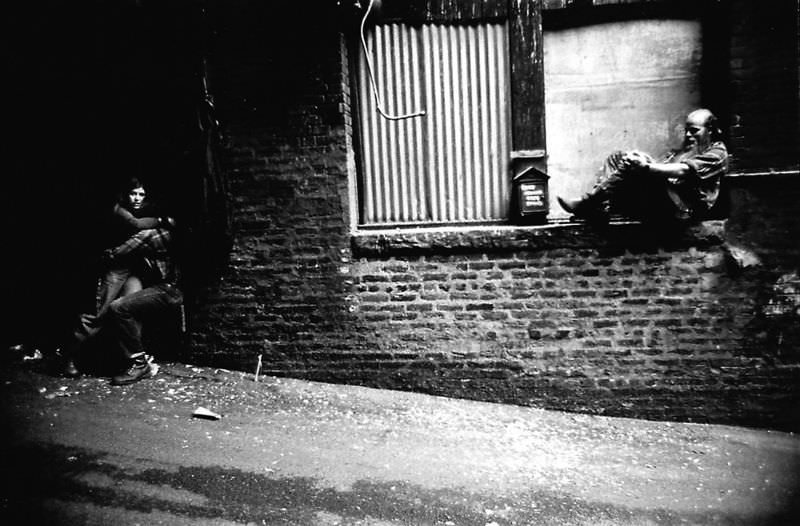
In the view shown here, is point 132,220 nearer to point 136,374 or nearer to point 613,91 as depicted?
point 136,374

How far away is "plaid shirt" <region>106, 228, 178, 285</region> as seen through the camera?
4613 millimetres

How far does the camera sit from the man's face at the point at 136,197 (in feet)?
15.4

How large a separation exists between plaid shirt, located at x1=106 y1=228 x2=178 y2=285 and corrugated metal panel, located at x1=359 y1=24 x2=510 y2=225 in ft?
6.07

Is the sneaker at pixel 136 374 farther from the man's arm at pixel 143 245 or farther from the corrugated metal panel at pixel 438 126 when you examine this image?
the corrugated metal panel at pixel 438 126

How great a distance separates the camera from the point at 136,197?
4.70 metres

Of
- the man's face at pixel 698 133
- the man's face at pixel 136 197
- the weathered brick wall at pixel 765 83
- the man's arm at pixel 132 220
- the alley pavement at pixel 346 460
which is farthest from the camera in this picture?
the man's face at pixel 136 197

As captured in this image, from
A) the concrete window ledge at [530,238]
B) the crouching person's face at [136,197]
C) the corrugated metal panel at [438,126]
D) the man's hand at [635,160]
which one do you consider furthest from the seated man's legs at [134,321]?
the man's hand at [635,160]

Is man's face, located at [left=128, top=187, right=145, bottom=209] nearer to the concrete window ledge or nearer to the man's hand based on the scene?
the concrete window ledge

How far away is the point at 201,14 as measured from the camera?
4.69m

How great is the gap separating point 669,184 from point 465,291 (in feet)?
6.30

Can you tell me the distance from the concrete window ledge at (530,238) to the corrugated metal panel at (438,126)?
0.32 m

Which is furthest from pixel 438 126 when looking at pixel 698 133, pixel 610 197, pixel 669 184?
pixel 698 133

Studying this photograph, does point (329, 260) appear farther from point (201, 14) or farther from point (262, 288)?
point (201, 14)

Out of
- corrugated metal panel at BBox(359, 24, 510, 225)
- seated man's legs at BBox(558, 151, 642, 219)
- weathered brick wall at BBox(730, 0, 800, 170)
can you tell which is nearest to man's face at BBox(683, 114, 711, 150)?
weathered brick wall at BBox(730, 0, 800, 170)
